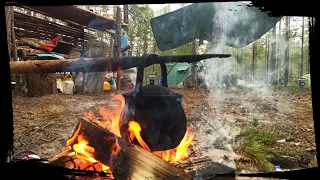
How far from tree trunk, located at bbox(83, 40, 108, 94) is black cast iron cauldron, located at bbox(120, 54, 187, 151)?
21.1ft

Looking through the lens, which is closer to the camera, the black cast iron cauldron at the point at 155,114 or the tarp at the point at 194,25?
the black cast iron cauldron at the point at 155,114

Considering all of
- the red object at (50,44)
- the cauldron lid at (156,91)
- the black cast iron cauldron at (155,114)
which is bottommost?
the black cast iron cauldron at (155,114)

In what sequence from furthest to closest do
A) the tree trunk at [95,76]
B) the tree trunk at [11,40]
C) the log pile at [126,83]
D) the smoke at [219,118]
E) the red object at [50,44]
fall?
the log pile at [126,83] → the red object at [50,44] → the tree trunk at [95,76] → the tree trunk at [11,40] → the smoke at [219,118]

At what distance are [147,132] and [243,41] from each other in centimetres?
474

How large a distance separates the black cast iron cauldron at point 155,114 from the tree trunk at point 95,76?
21.1 feet

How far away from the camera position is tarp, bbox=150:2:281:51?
5.50 m

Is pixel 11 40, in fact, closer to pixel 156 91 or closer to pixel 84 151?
pixel 84 151

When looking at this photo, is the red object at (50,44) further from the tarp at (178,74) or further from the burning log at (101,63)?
the burning log at (101,63)

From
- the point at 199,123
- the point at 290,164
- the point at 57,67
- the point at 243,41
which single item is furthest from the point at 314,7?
the point at 243,41

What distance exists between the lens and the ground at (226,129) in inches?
137

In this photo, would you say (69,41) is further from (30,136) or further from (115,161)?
(115,161)

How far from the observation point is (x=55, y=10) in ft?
26.5

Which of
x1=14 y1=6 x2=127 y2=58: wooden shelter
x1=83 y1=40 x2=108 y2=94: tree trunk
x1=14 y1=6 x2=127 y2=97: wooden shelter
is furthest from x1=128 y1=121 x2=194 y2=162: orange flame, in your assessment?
x1=14 y1=6 x2=127 y2=58: wooden shelter

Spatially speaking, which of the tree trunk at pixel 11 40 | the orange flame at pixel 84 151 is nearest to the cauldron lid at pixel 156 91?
the orange flame at pixel 84 151
